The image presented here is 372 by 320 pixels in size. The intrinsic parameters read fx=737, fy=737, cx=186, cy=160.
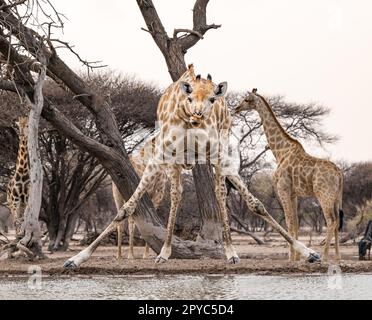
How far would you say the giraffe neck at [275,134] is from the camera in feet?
35.4

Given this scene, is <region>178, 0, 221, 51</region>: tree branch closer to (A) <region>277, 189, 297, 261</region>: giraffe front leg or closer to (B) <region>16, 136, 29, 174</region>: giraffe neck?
(B) <region>16, 136, 29, 174</region>: giraffe neck

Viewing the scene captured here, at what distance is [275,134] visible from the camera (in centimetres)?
1085

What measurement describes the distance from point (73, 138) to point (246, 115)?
17050mm

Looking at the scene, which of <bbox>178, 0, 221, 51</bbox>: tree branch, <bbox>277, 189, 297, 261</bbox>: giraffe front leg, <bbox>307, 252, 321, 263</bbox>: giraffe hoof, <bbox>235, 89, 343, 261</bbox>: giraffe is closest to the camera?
<bbox>307, 252, 321, 263</bbox>: giraffe hoof

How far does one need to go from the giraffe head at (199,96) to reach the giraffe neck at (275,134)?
129 inches

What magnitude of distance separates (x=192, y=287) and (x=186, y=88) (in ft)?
6.75

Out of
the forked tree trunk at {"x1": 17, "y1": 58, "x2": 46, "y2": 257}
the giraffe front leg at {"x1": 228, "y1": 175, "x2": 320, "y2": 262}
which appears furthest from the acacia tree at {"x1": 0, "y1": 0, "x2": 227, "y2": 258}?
the giraffe front leg at {"x1": 228, "y1": 175, "x2": 320, "y2": 262}

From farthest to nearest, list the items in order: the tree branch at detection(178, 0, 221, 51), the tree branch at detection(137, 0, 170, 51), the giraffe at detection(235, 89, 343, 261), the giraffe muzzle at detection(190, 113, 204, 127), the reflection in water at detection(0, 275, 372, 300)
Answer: the tree branch at detection(178, 0, 221, 51) < the tree branch at detection(137, 0, 170, 51) < the giraffe at detection(235, 89, 343, 261) < the giraffe muzzle at detection(190, 113, 204, 127) < the reflection in water at detection(0, 275, 372, 300)

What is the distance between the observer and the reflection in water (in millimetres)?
6078

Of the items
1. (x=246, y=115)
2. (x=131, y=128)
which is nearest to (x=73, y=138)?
(x=131, y=128)

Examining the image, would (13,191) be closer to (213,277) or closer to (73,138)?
(73,138)

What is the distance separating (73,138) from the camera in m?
10.9

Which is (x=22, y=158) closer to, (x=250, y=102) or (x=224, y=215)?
(x=250, y=102)

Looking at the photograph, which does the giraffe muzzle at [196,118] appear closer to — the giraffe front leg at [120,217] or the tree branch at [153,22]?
the giraffe front leg at [120,217]
